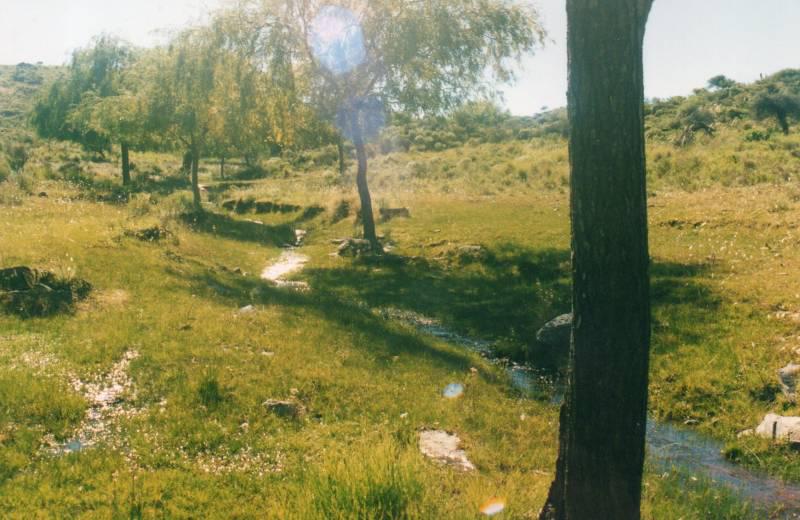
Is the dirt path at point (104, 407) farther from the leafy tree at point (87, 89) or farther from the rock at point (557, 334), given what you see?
the leafy tree at point (87, 89)

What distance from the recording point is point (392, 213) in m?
32.8

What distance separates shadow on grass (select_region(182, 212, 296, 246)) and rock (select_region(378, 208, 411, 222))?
4.84 meters

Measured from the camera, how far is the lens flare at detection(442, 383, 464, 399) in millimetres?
10461

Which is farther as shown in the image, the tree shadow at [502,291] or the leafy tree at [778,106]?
the leafy tree at [778,106]

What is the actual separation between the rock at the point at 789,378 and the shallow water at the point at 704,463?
1.54 metres

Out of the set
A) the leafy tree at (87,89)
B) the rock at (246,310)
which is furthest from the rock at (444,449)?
the leafy tree at (87,89)

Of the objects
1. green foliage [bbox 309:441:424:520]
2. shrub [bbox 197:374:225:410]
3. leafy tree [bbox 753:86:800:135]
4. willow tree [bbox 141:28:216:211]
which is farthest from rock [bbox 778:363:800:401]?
leafy tree [bbox 753:86:800:135]

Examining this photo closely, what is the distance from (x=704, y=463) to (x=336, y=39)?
21.0 meters

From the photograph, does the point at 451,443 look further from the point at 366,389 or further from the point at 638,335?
the point at 638,335

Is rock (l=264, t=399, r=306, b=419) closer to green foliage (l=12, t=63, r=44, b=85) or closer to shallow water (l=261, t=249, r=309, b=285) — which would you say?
shallow water (l=261, t=249, r=309, b=285)

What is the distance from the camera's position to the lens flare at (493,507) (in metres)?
5.70

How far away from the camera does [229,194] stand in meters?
51.1

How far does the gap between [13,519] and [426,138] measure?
87.1 metres

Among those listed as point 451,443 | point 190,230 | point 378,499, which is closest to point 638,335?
point 378,499
